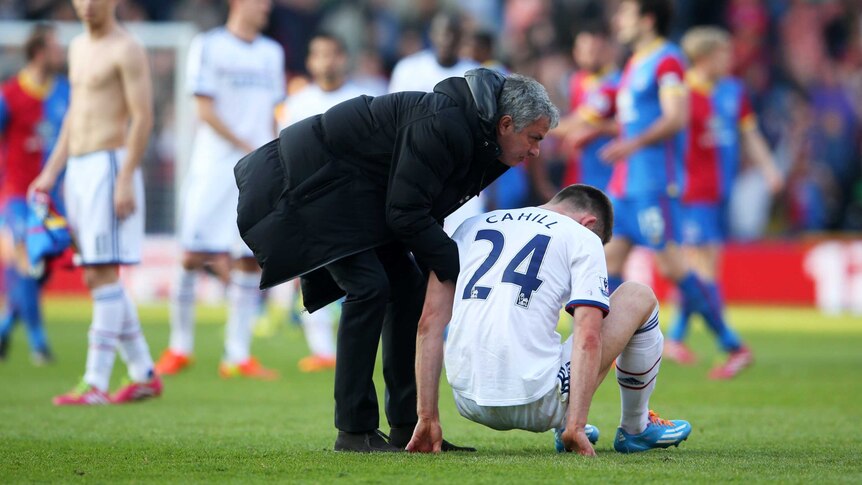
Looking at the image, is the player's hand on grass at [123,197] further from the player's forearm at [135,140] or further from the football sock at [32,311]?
the football sock at [32,311]

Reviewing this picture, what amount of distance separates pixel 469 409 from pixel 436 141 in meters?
1.14

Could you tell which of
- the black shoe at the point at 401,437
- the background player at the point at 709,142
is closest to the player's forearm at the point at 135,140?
the black shoe at the point at 401,437

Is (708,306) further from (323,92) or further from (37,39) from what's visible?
(37,39)

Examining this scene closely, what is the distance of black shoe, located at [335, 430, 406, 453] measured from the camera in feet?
17.9

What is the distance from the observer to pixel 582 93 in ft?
42.7

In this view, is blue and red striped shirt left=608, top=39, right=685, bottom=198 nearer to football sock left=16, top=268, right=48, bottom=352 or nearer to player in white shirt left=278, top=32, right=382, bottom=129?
player in white shirt left=278, top=32, right=382, bottom=129

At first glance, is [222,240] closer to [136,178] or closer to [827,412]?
[136,178]

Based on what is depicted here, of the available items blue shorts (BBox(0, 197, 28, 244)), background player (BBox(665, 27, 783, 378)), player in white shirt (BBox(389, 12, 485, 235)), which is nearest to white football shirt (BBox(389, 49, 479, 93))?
player in white shirt (BBox(389, 12, 485, 235))

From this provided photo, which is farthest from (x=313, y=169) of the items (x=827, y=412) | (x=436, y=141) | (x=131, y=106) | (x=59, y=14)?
(x=59, y=14)

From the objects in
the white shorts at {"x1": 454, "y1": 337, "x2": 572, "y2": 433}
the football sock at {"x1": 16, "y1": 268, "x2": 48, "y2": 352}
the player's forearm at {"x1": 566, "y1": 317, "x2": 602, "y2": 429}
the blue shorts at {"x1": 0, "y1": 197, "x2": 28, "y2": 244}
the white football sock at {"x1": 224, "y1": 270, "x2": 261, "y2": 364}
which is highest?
the player's forearm at {"x1": 566, "y1": 317, "x2": 602, "y2": 429}

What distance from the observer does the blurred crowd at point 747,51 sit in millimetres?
20109

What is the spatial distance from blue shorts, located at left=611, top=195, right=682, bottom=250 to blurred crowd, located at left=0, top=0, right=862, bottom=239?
899cm

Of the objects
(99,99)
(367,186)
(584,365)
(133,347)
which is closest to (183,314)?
(133,347)

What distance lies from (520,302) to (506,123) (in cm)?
76
